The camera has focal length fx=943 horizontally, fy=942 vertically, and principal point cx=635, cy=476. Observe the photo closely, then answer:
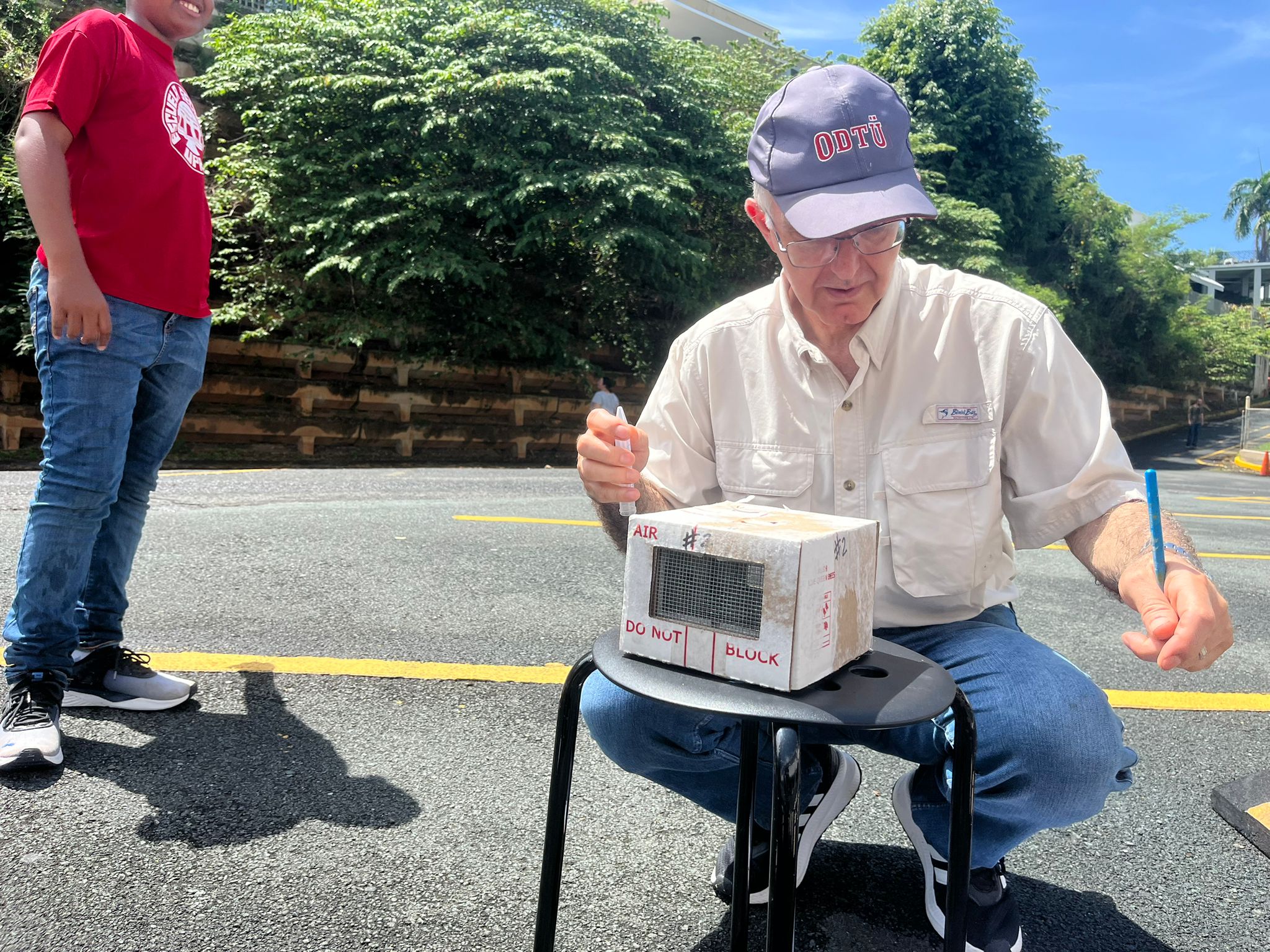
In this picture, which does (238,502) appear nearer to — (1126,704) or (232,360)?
(1126,704)

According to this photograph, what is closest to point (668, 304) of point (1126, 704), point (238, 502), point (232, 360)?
point (232, 360)

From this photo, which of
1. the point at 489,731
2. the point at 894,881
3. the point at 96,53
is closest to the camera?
the point at 894,881

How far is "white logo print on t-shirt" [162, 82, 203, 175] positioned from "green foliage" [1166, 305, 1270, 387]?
32.0m

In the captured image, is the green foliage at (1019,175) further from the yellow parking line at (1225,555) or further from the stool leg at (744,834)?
the stool leg at (744,834)

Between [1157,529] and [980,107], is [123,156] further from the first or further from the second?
[980,107]

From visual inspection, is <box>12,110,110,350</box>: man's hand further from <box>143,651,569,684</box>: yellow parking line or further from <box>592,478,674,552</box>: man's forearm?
<box>592,478,674,552</box>: man's forearm

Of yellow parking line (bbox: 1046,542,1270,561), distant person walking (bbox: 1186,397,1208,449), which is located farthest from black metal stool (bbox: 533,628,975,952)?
distant person walking (bbox: 1186,397,1208,449)

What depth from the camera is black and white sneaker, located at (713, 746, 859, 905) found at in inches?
72.6

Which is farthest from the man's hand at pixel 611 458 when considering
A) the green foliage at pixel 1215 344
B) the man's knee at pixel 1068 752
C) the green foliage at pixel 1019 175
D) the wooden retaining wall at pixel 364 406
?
the green foliage at pixel 1215 344

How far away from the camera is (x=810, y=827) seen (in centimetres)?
188

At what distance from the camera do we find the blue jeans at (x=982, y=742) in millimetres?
1512

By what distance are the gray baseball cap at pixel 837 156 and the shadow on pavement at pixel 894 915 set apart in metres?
1.30

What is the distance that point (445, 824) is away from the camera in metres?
2.12

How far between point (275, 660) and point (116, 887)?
4.39 ft
